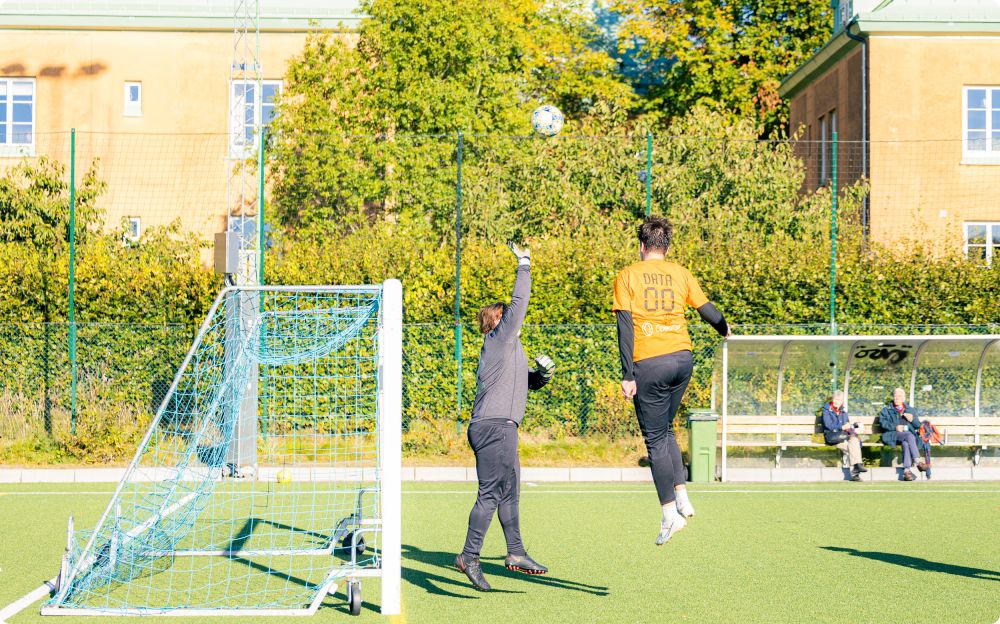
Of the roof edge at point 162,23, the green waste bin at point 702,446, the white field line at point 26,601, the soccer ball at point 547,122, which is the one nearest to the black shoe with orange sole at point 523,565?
the white field line at point 26,601

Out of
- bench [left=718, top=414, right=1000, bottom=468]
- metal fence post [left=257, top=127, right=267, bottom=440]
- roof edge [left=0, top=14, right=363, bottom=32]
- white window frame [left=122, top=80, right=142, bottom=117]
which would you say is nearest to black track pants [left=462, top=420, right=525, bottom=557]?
Answer: metal fence post [left=257, top=127, right=267, bottom=440]

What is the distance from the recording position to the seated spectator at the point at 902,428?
15506mm

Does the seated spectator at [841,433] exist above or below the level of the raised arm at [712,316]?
below

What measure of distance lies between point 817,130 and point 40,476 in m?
23.8

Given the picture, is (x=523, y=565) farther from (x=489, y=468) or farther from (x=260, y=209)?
(x=260, y=209)

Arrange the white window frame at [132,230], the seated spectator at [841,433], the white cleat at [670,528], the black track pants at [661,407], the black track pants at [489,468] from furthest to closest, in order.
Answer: the white window frame at [132,230] → the seated spectator at [841,433] → the black track pants at [489,468] → the black track pants at [661,407] → the white cleat at [670,528]

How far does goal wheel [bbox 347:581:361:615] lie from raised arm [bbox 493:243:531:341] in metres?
1.96

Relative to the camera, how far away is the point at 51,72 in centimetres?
3238

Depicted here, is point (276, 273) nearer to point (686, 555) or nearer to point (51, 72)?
point (686, 555)

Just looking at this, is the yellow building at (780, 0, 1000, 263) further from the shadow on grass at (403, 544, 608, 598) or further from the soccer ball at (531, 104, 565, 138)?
the shadow on grass at (403, 544, 608, 598)

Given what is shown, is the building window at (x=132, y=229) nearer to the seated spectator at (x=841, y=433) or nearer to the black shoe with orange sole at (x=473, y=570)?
the seated spectator at (x=841, y=433)

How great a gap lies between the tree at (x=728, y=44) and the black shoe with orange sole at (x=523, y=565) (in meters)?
31.5

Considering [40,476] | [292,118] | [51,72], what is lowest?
[40,476]

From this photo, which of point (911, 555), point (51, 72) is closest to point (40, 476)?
point (911, 555)
